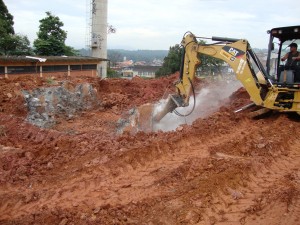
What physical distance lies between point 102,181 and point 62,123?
7489mm

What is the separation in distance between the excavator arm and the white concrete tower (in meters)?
23.4

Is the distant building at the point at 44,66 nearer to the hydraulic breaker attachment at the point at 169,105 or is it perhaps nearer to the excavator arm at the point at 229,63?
the hydraulic breaker attachment at the point at 169,105

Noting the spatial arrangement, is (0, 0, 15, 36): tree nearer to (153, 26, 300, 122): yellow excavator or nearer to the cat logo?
(153, 26, 300, 122): yellow excavator

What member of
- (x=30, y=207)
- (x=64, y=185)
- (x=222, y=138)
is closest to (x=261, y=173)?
(x=222, y=138)

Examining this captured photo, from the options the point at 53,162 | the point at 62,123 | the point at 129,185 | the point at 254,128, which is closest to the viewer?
the point at 129,185

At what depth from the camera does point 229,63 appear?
28.5ft

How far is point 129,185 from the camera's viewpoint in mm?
5172

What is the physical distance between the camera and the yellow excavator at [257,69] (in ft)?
27.2

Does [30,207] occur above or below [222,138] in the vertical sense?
below

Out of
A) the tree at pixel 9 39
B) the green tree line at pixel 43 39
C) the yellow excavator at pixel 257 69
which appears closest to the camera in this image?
the yellow excavator at pixel 257 69

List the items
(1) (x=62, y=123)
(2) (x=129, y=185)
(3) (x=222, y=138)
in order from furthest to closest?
(1) (x=62, y=123) → (3) (x=222, y=138) → (2) (x=129, y=185)

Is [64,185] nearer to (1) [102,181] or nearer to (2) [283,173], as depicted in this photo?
(1) [102,181]

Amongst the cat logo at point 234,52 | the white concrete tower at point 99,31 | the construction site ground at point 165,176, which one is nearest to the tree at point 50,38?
the white concrete tower at point 99,31

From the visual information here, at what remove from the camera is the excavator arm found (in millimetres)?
8453
